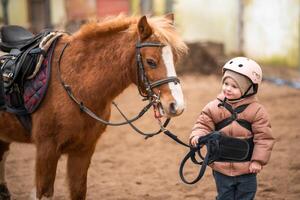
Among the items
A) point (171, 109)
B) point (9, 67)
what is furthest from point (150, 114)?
point (171, 109)

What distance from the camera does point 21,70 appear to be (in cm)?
376

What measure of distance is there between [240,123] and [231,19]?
11.0 meters

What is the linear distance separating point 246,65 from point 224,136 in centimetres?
47

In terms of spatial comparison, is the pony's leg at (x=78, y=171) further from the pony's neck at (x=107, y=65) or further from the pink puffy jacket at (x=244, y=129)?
the pink puffy jacket at (x=244, y=129)

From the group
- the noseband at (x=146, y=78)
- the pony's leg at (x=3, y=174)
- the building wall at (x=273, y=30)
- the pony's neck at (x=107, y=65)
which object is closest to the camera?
the noseband at (x=146, y=78)

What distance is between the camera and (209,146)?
304cm

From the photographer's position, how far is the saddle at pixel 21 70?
3738 millimetres

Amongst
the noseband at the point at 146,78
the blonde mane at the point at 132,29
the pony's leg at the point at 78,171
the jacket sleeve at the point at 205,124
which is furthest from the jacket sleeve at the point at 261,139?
the pony's leg at the point at 78,171

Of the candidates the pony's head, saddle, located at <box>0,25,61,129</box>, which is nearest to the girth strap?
the pony's head

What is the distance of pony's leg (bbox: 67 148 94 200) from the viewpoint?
12.5 feet

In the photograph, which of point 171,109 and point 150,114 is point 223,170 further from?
point 150,114

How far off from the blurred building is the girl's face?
9.29 meters

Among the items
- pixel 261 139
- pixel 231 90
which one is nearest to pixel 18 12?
pixel 231 90

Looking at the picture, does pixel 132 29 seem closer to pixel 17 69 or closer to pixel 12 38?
pixel 17 69
